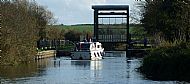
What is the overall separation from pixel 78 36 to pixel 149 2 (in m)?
50.8

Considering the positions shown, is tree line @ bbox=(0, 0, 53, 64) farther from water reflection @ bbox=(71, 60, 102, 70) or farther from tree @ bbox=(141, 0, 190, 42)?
tree @ bbox=(141, 0, 190, 42)

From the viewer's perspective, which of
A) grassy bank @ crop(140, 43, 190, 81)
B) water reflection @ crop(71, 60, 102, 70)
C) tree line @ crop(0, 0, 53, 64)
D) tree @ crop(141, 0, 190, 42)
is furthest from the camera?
water reflection @ crop(71, 60, 102, 70)

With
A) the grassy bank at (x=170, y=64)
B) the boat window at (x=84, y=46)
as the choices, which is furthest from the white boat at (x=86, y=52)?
the grassy bank at (x=170, y=64)

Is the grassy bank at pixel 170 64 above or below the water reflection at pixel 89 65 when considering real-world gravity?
above

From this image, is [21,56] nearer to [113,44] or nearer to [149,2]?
[149,2]

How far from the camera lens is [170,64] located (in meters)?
41.2

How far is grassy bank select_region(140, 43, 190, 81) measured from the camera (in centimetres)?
3978

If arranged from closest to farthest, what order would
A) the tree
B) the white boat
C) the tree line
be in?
the tree, the tree line, the white boat

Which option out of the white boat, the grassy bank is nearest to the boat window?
the white boat

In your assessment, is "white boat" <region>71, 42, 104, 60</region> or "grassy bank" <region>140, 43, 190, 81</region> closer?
"grassy bank" <region>140, 43, 190, 81</region>

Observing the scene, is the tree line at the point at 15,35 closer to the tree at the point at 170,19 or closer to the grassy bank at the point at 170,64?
the tree at the point at 170,19

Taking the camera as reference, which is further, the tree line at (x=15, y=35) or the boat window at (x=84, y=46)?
the boat window at (x=84, y=46)

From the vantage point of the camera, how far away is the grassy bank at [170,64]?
3978 centimetres

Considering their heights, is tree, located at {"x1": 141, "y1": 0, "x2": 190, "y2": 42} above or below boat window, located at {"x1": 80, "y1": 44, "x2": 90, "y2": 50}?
above
